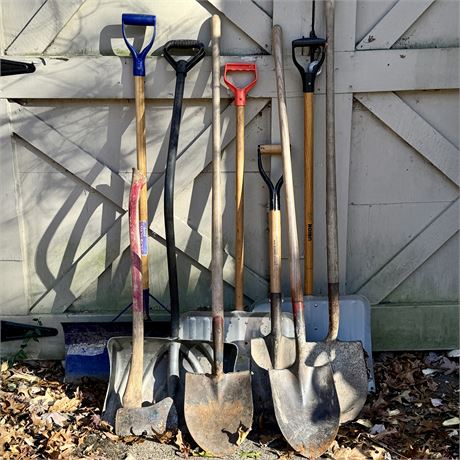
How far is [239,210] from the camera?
3869 mm

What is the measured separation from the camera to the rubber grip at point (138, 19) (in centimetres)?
368

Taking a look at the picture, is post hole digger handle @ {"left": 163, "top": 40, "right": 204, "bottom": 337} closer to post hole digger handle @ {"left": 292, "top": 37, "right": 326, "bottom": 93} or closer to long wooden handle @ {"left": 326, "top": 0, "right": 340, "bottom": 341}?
post hole digger handle @ {"left": 292, "top": 37, "right": 326, "bottom": 93}

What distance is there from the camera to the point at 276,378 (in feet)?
11.6

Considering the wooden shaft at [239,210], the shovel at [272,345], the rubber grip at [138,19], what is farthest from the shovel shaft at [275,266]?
the rubber grip at [138,19]

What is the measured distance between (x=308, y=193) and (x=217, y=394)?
50.4 inches

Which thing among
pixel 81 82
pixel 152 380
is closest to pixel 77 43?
pixel 81 82

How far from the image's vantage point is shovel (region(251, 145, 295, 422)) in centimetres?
363

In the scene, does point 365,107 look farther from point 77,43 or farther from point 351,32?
point 77,43

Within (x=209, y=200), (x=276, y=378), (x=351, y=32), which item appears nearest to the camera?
(x=276, y=378)

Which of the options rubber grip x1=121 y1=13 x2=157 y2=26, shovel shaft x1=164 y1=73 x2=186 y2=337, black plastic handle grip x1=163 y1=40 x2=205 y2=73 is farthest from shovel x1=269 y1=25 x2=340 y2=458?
rubber grip x1=121 y1=13 x2=157 y2=26

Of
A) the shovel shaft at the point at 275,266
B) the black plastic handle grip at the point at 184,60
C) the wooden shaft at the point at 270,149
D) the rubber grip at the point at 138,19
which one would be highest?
the rubber grip at the point at 138,19

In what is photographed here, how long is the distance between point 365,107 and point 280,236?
36.4 inches

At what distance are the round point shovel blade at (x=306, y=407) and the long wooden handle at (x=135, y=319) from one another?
28.4 inches

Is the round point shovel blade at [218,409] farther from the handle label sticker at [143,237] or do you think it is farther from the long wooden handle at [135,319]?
the handle label sticker at [143,237]
